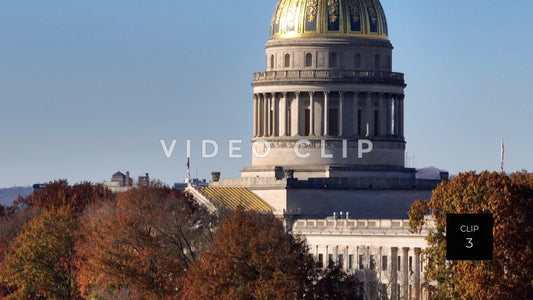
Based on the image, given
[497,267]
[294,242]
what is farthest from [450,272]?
[294,242]

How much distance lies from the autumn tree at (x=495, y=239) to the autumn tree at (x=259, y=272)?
24.4 feet

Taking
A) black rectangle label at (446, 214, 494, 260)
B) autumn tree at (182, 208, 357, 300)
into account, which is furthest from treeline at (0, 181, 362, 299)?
black rectangle label at (446, 214, 494, 260)

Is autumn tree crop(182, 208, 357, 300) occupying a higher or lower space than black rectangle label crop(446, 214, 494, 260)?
lower

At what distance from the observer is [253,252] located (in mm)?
174500

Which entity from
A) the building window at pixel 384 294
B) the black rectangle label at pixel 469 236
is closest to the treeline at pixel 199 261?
the building window at pixel 384 294

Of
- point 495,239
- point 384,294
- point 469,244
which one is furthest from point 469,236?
point 384,294

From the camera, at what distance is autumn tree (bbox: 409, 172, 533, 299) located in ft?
534

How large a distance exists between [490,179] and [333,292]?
13.3 meters

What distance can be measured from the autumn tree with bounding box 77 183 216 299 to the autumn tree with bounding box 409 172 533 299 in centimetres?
2042

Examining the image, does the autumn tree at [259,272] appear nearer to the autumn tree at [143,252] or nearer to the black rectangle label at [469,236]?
the autumn tree at [143,252]

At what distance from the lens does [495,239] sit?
16475 cm

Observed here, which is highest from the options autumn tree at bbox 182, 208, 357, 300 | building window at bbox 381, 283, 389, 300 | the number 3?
the number 3

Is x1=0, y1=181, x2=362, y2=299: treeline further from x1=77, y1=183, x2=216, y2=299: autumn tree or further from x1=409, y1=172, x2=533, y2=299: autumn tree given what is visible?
x1=409, y1=172, x2=533, y2=299: autumn tree

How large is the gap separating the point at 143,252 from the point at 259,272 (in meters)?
16.3
